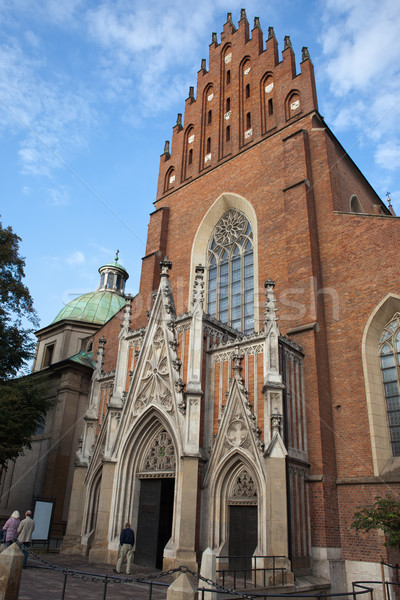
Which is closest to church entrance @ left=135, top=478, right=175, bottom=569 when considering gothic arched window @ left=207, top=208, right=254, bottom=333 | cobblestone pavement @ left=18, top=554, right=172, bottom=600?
cobblestone pavement @ left=18, top=554, right=172, bottom=600

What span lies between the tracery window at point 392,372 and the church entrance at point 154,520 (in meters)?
7.05

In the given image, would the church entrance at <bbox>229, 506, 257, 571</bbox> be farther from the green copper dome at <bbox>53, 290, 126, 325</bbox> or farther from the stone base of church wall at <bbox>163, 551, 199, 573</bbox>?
the green copper dome at <bbox>53, 290, 126, 325</bbox>

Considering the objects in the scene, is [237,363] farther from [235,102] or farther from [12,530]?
[235,102]

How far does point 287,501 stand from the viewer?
515 inches

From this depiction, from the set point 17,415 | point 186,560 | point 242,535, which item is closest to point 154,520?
point 186,560

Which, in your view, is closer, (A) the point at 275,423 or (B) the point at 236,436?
(A) the point at 275,423

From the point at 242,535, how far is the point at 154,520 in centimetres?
295

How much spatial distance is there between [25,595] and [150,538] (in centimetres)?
669

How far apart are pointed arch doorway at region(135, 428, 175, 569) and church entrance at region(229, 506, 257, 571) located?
2.15 metres

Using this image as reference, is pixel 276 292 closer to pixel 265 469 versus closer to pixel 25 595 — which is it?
pixel 265 469

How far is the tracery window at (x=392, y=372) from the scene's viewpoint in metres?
15.3

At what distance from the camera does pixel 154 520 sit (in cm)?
Answer: 1496

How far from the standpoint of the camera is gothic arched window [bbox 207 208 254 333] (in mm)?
20750

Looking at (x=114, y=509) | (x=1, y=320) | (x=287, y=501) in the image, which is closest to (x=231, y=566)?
(x=287, y=501)
